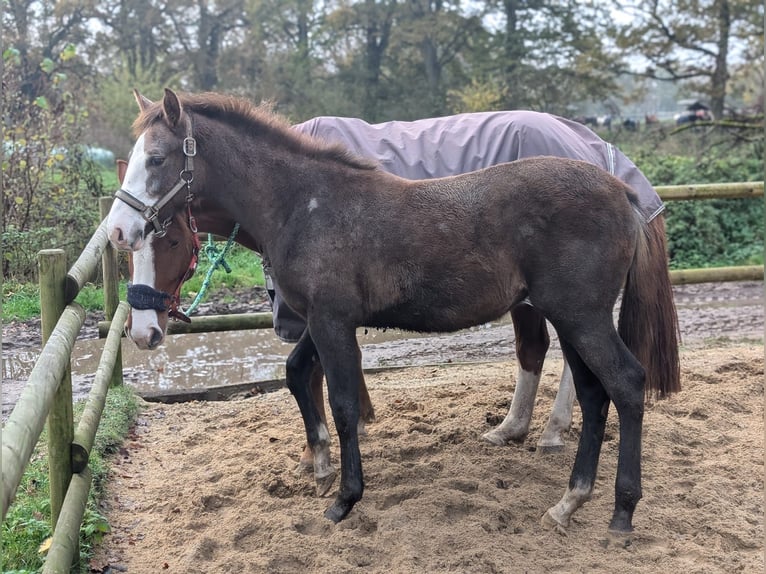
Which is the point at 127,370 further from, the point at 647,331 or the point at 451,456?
the point at 647,331

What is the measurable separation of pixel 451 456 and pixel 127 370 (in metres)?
3.38

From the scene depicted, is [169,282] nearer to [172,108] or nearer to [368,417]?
[172,108]

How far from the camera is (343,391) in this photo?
3.12m

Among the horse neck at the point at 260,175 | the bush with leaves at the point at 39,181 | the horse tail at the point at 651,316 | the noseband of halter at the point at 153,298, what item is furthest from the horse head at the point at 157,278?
the bush with leaves at the point at 39,181

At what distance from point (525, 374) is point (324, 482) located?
54.4 inches

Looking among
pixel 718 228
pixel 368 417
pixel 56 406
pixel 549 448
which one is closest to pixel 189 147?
pixel 56 406

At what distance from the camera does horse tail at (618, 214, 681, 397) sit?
3.18 metres

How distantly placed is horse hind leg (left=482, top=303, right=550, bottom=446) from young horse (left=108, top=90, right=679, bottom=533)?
90cm

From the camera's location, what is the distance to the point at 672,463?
12.2 ft

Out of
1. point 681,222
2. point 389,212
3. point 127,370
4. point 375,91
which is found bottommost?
point 127,370

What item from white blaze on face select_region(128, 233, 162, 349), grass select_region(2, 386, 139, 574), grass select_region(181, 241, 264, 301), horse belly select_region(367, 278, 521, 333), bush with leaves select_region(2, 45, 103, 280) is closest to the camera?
grass select_region(2, 386, 139, 574)

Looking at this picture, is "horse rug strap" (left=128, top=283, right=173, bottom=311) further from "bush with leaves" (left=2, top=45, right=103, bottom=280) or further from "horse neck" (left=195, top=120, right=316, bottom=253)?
"bush with leaves" (left=2, top=45, right=103, bottom=280)

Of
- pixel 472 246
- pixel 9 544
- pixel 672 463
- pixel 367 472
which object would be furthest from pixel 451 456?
pixel 9 544

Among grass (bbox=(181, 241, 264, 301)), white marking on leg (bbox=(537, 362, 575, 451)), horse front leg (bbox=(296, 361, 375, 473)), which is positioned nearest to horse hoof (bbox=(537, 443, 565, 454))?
white marking on leg (bbox=(537, 362, 575, 451))
